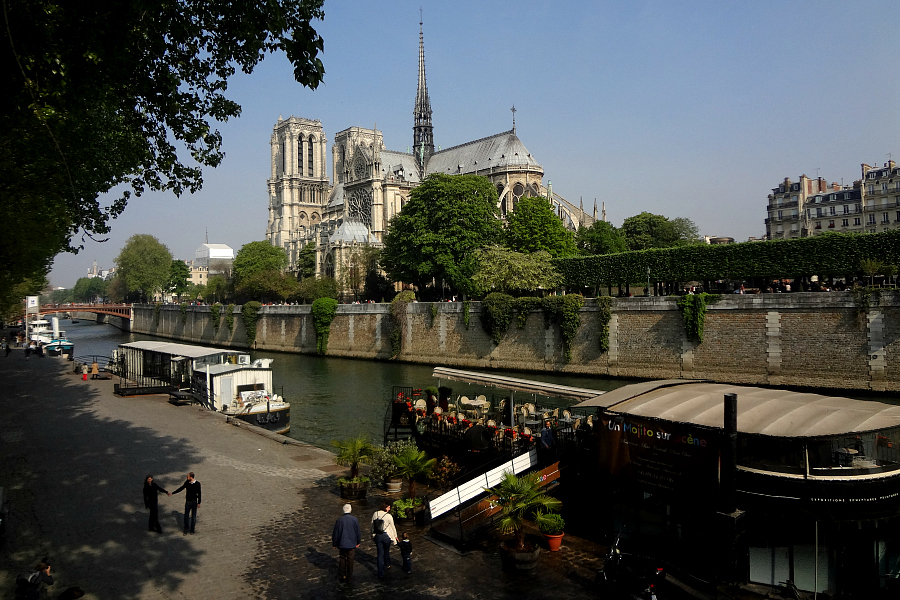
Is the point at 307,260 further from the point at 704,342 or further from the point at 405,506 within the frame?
the point at 405,506

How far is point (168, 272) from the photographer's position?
107 metres

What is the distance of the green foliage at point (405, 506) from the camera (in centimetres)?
1105

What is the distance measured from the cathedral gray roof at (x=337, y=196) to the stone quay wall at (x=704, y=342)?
193ft

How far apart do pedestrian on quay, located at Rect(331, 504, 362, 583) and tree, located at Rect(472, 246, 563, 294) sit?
3355 cm

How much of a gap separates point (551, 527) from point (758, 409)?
3.38 meters

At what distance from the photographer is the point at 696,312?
1228 inches

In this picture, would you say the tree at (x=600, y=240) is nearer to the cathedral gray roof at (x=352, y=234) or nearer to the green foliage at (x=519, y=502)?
the cathedral gray roof at (x=352, y=234)

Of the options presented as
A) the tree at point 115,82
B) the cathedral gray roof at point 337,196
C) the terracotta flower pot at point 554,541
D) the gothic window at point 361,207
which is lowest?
the terracotta flower pot at point 554,541

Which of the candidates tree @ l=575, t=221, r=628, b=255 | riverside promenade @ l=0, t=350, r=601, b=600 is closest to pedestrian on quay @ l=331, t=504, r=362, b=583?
riverside promenade @ l=0, t=350, r=601, b=600

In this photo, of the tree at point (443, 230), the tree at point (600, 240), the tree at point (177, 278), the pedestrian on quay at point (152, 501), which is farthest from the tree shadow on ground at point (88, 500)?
the tree at point (177, 278)

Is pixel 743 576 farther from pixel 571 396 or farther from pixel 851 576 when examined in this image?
pixel 571 396

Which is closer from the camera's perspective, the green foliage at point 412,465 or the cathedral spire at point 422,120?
the green foliage at point 412,465

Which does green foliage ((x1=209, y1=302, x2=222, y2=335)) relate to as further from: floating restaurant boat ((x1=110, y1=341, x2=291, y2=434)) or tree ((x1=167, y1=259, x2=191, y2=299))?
tree ((x1=167, y1=259, x2=191, y2=299))

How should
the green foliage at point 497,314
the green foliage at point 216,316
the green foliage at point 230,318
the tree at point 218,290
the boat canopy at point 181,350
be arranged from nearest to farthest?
1. the boat canopy at point 181,350
2. the green foliage at point 497,314
3. the green foliage at point 230,318
4. the green foliage at point 216,316
5. the tree at point 218,290
